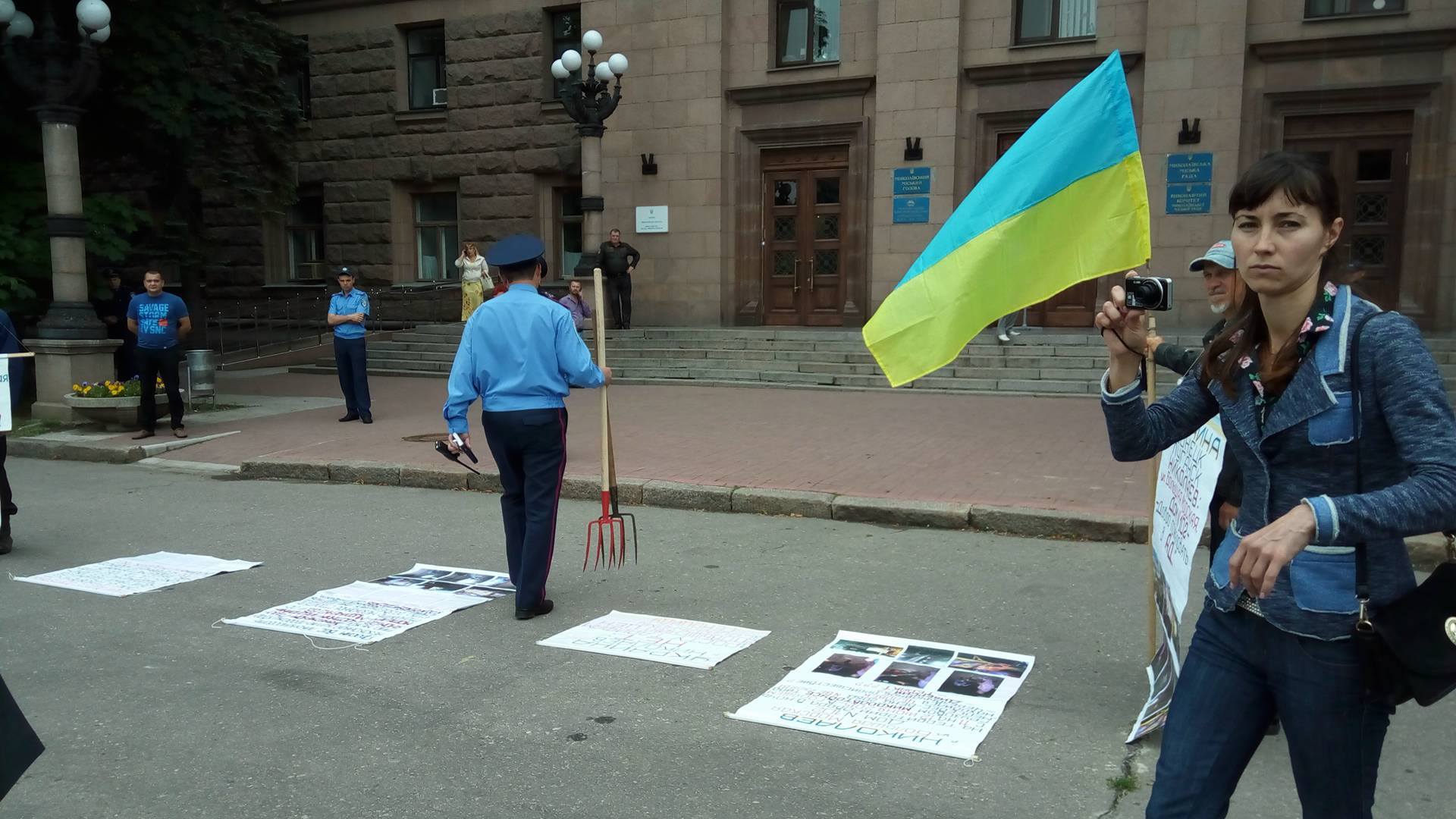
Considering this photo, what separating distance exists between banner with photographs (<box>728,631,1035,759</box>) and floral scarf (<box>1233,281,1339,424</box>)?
2.03 m

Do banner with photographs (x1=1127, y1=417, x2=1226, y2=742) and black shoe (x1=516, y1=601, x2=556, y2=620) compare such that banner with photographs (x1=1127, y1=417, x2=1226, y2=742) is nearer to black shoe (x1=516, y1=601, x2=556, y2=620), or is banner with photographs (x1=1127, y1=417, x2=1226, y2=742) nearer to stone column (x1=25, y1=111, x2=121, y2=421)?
black shoe (x1=516, y1=601, x2=556, y2=620)

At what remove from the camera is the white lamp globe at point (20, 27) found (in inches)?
506

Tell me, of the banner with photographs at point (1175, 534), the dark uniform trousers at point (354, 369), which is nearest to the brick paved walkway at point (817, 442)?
the dark uniform trousers at point (354, 369)

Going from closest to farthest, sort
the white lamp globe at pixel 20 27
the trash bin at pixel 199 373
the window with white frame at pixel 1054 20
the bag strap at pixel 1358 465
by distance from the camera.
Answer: the bag strap at pixel 1358 465, the white lamp globe at pixel 20 27, the trash bin at pixel 199 373, the window with white frame at pixel 1054 20

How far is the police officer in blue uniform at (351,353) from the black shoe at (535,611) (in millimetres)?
8523

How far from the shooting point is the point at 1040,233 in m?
3.64

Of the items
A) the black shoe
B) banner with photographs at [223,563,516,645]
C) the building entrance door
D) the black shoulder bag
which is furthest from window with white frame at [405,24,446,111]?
the black shoulder bag

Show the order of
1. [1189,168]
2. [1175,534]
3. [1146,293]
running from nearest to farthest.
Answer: [1146,293] → [1175,534] → [1189,168]

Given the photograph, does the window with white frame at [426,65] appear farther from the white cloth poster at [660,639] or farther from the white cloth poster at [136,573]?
the white cloth poster at [660,639]

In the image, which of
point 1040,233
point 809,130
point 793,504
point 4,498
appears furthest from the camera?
point 809,130

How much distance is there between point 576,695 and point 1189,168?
16.9 meters

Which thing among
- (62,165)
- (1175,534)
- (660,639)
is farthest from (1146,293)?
(62,165)

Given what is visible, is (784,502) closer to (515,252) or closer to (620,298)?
(515,252)

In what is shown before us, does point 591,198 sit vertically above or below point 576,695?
above
